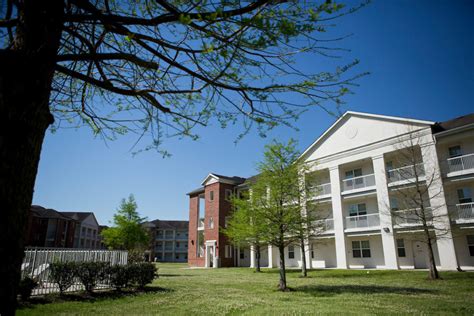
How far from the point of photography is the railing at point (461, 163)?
20.6 m

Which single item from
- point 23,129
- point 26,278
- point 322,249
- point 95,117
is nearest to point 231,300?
point 26,278

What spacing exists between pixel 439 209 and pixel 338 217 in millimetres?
8042

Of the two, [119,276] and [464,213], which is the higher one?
[464,213]

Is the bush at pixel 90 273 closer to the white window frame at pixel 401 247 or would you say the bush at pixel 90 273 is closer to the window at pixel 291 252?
the white window frame at pixel 401 247

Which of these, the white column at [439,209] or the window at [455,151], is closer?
the white column at [439,209]

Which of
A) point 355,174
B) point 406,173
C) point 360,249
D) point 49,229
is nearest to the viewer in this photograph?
point 406,173

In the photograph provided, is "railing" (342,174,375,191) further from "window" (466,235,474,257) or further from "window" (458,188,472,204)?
"window" (466,235,474,257)

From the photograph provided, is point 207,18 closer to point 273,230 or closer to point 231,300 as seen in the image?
point 231,300

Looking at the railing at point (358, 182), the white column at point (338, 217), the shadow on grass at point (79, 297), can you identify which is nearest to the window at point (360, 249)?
the white column at point (338, 217)

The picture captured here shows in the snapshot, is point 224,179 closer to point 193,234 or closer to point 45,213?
point 193,234

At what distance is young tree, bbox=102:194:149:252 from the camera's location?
32125mm

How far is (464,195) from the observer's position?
21.6 metres

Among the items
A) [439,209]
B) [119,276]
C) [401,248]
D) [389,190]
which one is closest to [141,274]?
[119,276]

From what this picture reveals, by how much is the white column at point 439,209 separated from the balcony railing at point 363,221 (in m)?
4.64
